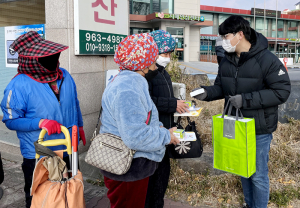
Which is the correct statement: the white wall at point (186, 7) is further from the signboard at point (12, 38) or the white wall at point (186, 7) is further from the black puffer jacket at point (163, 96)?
the black puffer jacket at point (163, 96)

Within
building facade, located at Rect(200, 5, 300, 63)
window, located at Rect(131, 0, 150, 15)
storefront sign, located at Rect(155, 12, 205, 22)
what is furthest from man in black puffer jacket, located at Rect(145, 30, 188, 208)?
building facade, located at Rect(200, 5, 300, 63)

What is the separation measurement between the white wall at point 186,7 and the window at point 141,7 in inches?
110

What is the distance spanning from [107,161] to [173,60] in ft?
18.3

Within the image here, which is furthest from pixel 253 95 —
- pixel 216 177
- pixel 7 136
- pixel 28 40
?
pixel 7 136

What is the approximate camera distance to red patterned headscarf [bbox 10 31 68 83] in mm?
2428

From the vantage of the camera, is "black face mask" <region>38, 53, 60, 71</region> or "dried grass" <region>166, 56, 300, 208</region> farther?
"dried grass" <region>166, 56, 300, 208</region>

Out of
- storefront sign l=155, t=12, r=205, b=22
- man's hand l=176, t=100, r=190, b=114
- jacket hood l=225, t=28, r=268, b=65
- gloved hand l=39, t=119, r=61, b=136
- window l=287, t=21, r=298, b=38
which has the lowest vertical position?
gloved hand l=39, t=119, r=61, b=136

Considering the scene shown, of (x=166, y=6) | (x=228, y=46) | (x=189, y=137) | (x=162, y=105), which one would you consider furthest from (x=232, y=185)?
→ (x=166, y=6)

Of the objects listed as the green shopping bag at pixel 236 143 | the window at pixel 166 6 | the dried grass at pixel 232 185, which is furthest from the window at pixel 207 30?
the green shopping bag at pixel 236 143

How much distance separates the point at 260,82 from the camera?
8.95 feet

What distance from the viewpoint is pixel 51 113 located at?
2.56 meters

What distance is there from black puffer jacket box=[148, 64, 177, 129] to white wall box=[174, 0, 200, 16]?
81.9 ft

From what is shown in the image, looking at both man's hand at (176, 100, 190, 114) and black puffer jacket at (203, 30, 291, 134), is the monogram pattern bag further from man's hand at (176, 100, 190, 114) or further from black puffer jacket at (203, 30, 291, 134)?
black puffer jacket at (203, 30, 291, 134)

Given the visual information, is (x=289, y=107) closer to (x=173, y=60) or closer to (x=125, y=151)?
(x=173, y=60)
